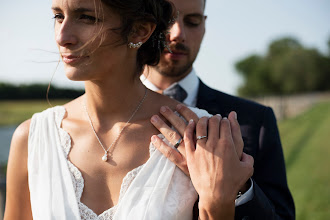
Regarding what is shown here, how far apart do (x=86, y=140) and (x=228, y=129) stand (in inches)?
41.1

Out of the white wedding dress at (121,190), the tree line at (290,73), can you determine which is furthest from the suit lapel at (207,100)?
the tree line at (290,73)

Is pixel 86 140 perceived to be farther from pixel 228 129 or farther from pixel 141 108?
pixel 228 129

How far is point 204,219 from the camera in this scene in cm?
240

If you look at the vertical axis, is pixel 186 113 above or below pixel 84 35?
below

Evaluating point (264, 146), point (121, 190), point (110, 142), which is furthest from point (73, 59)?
point (264, 146)

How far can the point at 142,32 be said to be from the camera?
2.69 m

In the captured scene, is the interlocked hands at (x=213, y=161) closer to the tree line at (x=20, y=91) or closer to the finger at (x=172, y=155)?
the finger at (x=172, y=155)

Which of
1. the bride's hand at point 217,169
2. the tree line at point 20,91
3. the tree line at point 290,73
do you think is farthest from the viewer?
the tree line at point 290,73

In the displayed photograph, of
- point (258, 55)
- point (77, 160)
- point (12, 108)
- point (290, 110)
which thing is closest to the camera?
point (77, 160)

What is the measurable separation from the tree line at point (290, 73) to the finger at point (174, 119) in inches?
3057

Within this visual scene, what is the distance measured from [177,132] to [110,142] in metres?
0.49

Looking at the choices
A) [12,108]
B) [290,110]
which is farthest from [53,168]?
[290,110]

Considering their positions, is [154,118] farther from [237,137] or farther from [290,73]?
[290,73]

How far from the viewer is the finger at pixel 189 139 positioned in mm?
2488
